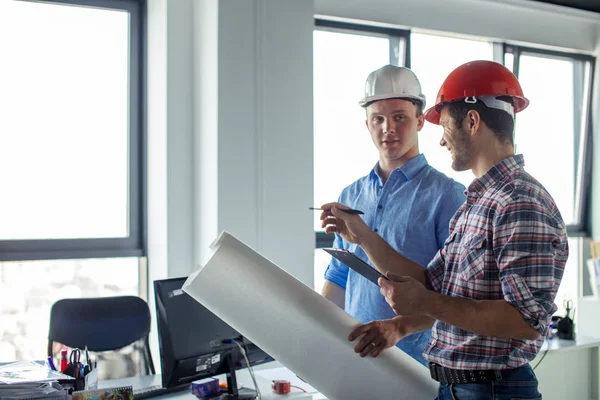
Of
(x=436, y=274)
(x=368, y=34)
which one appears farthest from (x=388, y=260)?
(x=368, y=34)

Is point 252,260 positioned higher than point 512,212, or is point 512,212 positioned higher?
point 512,212

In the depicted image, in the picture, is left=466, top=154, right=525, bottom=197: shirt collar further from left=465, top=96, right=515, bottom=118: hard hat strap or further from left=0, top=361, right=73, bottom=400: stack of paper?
left=0, top=361, right=73, bottom=400: stack of paper

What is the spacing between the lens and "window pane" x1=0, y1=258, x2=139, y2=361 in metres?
3.63

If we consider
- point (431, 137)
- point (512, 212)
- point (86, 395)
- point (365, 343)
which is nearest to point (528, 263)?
point (512, 212)

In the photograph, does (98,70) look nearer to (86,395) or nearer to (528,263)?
(86,395)

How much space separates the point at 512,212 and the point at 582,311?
341cm

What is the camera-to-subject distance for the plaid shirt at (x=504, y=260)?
1.38m

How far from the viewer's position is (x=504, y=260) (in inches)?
55.2

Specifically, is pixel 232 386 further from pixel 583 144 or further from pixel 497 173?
pixel 583 144

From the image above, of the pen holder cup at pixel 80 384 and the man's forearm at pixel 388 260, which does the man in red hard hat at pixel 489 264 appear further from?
the pen holder cup at pixel 80 384

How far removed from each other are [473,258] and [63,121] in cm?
301

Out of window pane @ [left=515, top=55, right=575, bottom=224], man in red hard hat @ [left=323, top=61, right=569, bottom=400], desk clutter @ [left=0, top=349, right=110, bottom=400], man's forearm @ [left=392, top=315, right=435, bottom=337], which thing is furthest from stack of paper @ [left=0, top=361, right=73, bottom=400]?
window pane @ [left=515, top=55, right=575, bottom=224]

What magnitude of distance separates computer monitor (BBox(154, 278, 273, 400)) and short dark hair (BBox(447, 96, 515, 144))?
111 cm

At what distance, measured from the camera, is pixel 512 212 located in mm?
1415
